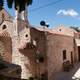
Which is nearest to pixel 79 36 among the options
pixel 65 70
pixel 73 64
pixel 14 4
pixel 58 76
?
pixel 73 64

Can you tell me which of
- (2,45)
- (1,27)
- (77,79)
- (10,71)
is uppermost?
(1,27)

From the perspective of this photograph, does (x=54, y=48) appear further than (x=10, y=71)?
Yes

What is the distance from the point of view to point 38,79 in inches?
921

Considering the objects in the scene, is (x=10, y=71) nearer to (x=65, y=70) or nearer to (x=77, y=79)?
(x=77, y=79)

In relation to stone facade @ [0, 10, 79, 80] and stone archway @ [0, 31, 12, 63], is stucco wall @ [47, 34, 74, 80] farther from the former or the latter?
stone archway @ [0, 31, 12, 63]

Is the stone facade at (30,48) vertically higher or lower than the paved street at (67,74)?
higher

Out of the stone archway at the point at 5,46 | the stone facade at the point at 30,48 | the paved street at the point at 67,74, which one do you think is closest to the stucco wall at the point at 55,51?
the stone facade at the point at 30,48

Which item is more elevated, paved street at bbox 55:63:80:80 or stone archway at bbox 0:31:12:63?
stone archway at bbox 0:31:12:63

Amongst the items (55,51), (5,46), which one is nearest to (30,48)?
(5,46)

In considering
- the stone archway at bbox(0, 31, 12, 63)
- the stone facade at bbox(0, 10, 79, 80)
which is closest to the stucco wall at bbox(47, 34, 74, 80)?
the stone facade at bbox(0, 10, 79, 80)

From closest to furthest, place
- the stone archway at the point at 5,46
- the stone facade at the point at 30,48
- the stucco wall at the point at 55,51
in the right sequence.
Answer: the stone facade at the point at 30,48, the stone archway at the point at 5,46, the stucco wall at the point at 55,51

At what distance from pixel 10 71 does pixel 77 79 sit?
37.4ft

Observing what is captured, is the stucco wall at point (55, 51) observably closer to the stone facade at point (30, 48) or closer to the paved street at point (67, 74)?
Answer: the stone facade at point (30, 48)

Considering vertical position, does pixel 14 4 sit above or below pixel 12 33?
above
